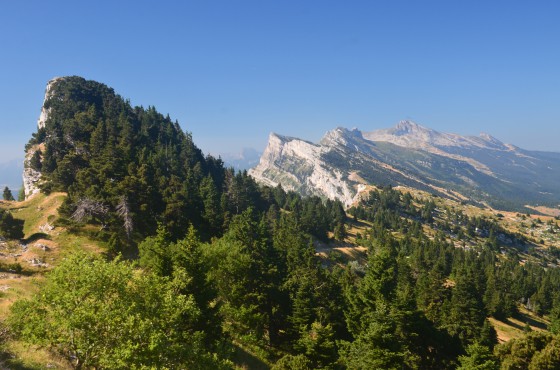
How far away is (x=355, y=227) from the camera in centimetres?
17338

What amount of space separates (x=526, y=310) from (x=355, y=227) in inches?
3055

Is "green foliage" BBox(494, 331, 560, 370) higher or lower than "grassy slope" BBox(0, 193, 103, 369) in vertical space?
lower

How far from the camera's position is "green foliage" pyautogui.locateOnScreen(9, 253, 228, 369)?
17562mm

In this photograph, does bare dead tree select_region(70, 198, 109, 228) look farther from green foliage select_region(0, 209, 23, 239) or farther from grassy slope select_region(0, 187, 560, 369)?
green foliage select_region(0, 209, 23, 239)

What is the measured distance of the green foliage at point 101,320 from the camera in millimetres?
17562

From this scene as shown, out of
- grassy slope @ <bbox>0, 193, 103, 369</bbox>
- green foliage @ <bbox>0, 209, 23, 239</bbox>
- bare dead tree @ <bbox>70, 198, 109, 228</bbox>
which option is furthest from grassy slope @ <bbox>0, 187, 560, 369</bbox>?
bare dead tree @ <bbox>70, 198, 109, 228</bbox>

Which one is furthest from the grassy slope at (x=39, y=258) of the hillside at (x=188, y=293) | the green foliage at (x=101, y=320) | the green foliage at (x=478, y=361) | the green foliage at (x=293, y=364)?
the green foliage at (x=478, y=361)

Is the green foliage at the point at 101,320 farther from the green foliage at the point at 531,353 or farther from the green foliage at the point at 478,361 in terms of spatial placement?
the green foliage at the point at 531,353

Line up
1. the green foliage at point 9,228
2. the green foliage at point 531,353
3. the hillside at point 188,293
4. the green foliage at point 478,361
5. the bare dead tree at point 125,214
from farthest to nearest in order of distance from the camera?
1. the bare dead tree at point 125,214
2. the green foliage at point 9,228
3. the green foliage at point 531,353
4. the green foliage at point 478,361
5. the hillside at point 188,293

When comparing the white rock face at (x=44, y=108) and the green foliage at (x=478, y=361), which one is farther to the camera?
the white rock face at (x=44, y=108)

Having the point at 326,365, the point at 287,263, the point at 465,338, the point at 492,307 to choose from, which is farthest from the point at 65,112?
the point at 492,307

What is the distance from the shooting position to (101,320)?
1792 centimetres

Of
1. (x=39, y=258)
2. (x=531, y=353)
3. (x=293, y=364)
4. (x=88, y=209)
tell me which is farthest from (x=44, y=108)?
(x=531, y=353)

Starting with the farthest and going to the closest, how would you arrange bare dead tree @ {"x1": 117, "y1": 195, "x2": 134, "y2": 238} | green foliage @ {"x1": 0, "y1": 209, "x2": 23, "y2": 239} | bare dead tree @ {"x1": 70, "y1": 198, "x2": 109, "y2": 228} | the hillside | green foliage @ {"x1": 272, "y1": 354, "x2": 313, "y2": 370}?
bare dead tree @ {"x1": 70, "y1": 198, "x2": 109, "y2": 228} < bare dead tree @ {"x1": 117, "y1": 195, "x2": 134, "y2": 238} < green foliage @ {"x1": 0, "y1": 209, "x2": 23, "y2": 239} < green foliage @ {"x1": 272, "y1": 354, "x2": 313, "y2": 370} < the hillside
